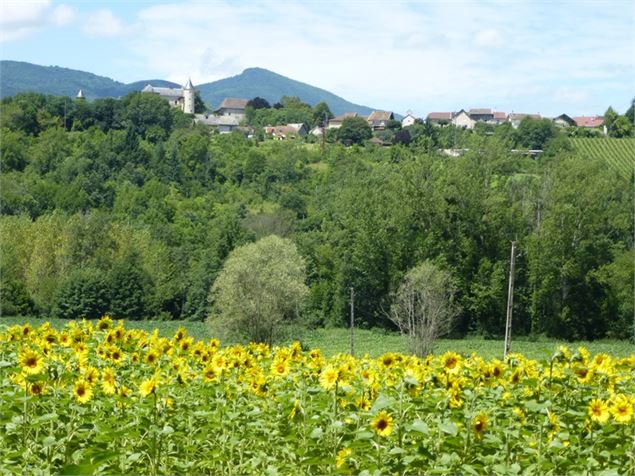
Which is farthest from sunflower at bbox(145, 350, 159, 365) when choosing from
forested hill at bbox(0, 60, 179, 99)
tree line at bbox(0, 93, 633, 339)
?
forested hill at bbox(0, 60, 179, 99)

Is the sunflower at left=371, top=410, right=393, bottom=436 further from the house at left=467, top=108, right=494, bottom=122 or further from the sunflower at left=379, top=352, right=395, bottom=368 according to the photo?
the house at left=467, top=108, right=494, bottom=122

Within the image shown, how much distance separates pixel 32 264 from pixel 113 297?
4.67m

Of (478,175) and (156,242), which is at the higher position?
(478,175)

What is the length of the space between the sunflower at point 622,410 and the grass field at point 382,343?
94.7ft

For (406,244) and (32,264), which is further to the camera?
(32,264)

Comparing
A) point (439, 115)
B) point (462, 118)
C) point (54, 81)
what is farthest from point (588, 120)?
point (54, 81)

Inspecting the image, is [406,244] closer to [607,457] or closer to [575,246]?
[575,246]

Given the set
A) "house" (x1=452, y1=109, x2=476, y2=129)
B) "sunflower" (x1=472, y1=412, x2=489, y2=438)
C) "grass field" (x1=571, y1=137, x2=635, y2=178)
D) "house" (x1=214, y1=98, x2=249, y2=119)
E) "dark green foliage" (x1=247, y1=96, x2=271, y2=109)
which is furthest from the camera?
"house" (x1=214, y1=98, x2=249, y2=119)

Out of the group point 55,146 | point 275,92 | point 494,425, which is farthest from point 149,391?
point 275,92

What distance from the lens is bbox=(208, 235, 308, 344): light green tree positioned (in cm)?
3225

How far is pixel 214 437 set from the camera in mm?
4062

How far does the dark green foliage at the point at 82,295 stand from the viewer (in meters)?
42.6

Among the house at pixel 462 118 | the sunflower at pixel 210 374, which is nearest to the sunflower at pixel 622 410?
the sunflower at pixel 210 374

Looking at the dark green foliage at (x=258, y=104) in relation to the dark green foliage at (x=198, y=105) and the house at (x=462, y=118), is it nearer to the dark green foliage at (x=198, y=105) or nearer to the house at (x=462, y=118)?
the dark green foliage at (x=198, y=105)
